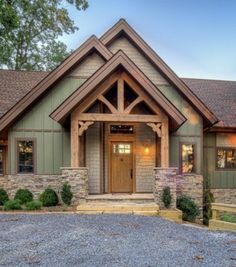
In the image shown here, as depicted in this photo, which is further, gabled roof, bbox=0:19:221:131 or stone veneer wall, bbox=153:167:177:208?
gabled roof, bbox=0:19:221:131

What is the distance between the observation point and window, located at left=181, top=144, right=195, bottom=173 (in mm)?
12724

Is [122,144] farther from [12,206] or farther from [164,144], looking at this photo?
[12,206]

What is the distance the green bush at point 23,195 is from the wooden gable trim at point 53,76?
8.21ft

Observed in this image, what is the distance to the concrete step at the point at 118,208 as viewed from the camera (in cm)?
971

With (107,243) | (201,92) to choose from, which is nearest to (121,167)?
(107,243)

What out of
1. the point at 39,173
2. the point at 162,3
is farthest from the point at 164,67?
the point at 162,3

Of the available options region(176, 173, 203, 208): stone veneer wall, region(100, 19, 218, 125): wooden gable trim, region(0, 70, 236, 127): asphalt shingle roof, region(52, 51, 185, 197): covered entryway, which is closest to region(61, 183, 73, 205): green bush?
region(52, 51, 185, 197): covered entryway

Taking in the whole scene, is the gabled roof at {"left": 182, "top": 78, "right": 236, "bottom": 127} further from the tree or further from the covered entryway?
the tree

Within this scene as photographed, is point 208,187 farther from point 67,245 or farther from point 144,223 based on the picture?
point 67,245

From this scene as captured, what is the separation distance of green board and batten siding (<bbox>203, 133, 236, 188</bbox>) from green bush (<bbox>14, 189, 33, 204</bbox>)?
7.69m

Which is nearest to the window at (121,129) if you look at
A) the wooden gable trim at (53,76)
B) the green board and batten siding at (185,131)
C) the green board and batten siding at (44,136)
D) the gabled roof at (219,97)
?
the green board and batten siding at (185,131)

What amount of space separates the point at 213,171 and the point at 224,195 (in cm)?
123

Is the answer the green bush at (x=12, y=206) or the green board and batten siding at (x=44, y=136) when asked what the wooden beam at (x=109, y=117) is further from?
the green bush at (x=12, y=206)

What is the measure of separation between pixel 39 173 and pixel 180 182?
5752 millimetres
